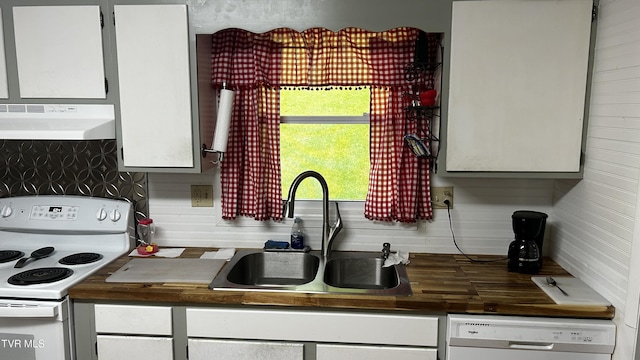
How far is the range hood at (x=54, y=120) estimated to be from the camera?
188 centimetres

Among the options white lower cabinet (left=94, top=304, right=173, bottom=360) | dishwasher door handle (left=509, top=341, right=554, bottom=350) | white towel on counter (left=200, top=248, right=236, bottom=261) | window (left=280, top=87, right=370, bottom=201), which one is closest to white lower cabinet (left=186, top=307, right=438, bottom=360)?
white lower cabinet (left=94, top=304, right=173, bottom=360)

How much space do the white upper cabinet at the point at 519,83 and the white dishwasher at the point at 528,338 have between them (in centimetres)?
60

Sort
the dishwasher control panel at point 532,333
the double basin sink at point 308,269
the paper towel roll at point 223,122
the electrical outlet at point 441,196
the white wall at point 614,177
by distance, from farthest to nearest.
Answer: the electrical outlet at point 441,196
the double basin sink at point 308,269
the paper towel roll at point 223,122
the dishwasher control panel at point 532,333
the white wall at point 614,177

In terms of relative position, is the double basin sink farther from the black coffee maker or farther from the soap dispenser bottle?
the black coffee maker

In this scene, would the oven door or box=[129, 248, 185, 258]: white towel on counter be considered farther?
box=[129, 248, 185, 258]: white towel on counter

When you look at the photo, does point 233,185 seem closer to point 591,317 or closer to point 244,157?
point 244,157

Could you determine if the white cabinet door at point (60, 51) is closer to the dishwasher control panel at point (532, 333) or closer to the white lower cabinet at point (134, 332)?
the white lower cabinet at point (134, 332)

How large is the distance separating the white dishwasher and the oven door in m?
1.47

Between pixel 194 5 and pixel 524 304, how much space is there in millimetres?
1730

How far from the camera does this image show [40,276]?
74.5 inches

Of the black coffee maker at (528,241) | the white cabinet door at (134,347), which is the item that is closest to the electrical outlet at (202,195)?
the white cabinet door at (134,347)

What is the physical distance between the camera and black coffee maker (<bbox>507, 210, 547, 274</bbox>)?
6.53ft

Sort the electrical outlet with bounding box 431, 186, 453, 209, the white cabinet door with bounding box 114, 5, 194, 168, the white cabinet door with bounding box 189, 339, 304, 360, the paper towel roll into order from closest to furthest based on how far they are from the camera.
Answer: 1. the white cabinet door with bounding box 189, 339, 304, 360
2. the white cabinet door with bounding box 114, 5, 194, 168
3. the paper towel roll
4. the electrical outlet with bounding box 431, 186, 453, 209

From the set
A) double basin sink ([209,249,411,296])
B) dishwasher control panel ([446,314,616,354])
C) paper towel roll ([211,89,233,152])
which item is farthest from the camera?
double basin sink ([209,249,411,296])
